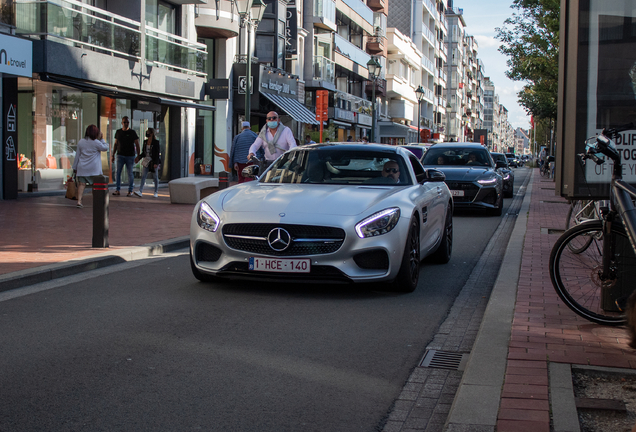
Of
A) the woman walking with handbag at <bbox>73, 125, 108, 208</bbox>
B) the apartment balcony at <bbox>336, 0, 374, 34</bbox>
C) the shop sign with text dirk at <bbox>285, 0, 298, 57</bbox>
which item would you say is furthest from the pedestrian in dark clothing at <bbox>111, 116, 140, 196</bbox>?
the apartment balcony at <bbox>336, 0, 374, 34</bbox>

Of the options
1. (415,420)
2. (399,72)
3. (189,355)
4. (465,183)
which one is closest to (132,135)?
(465,183)

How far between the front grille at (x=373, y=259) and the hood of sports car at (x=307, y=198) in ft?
1.26

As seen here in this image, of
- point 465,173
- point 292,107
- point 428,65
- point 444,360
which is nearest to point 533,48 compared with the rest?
point 292,107

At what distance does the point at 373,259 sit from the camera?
657 cm

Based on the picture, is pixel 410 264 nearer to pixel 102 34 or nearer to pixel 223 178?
pixel 223 178

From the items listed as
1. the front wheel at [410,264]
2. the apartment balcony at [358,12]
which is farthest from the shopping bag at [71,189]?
the apartment balcony at [358,12]

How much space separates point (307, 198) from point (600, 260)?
105 inches

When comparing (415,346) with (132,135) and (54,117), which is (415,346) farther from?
(54,117)

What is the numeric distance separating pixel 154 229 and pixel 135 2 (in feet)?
44.0

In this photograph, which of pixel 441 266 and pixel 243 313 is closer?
pixel 243 313

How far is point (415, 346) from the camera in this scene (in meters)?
5.21

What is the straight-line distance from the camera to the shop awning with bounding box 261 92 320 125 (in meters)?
34.2

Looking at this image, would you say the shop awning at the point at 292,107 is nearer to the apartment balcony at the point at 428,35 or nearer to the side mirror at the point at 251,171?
the side mirror at the point at 251,171

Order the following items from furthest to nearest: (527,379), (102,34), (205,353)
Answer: (102,34), (205,353), (527,379)
